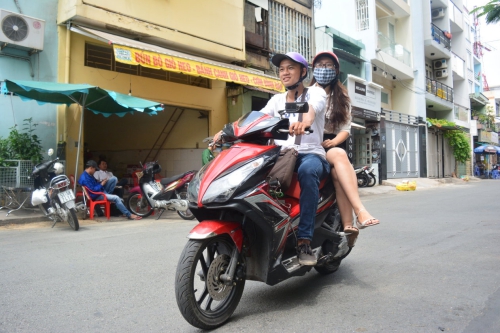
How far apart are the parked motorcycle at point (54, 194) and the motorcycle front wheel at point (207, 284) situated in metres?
5.19

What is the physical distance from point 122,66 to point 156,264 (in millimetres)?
8138

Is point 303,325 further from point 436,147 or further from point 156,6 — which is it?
point 436,147

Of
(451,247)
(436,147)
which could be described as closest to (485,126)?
(436,147)

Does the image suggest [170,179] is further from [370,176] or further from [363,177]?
[370,176]

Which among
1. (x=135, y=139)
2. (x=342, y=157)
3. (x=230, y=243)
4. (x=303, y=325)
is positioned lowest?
(x=303, y=325)

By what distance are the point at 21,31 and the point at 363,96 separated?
15.4 meters

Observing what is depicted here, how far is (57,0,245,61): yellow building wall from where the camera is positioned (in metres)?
9.76

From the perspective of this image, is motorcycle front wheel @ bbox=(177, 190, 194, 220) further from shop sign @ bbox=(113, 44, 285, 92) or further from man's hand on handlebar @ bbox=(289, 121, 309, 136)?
man's hand on handlebar @ bbox=(289, 121, 309, 136)

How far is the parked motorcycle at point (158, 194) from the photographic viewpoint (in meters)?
8.45

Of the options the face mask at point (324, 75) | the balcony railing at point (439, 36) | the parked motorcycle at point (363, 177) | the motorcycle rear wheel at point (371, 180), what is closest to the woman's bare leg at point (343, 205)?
the face mask at point (324, 75)

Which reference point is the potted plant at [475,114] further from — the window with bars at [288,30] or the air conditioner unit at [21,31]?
the air conditioner unit at [21,31]

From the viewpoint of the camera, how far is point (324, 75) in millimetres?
3871

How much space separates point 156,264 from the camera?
4.53m

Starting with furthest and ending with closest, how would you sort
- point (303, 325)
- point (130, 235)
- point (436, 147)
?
point (436, 147)
point (130, 235)
point (303, 325)
